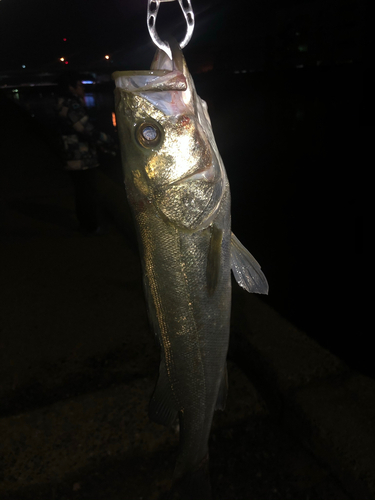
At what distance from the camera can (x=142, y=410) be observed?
273 cm

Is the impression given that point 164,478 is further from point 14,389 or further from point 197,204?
point 197,204

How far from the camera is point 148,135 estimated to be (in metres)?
1.36

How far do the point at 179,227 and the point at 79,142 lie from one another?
4.19 metres

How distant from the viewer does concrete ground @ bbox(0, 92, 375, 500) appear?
2316mm

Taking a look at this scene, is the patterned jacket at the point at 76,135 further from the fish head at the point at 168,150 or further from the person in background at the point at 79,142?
the fish head at the point at 168,150

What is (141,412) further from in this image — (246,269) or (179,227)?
(179,227)

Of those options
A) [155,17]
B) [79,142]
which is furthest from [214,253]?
[79,142]

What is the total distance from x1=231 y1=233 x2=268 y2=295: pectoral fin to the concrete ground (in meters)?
1.40

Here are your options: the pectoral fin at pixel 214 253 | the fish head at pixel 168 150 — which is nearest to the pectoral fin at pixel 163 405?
the pectoral fin at pixel 214 253

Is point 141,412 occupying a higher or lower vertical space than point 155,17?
lower

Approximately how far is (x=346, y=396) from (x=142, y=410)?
152 cm

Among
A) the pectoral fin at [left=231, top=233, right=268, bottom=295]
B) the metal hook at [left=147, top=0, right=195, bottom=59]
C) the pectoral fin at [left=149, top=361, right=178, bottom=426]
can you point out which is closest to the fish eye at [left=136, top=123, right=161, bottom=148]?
the metal hook at [left=147, top=0, right=195, bottom=59]

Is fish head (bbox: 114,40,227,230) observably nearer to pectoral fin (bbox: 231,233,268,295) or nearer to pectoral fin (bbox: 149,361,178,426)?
pectoral fin (bbox: 231,233,268,295)

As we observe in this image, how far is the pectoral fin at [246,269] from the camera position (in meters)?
1.52
